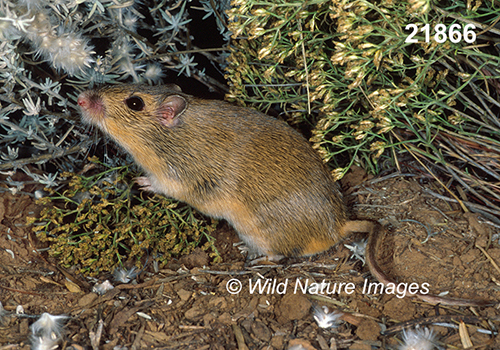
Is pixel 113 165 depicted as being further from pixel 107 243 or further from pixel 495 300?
pixel 495 300

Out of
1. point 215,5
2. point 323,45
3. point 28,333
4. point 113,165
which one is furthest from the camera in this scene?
point 113,165

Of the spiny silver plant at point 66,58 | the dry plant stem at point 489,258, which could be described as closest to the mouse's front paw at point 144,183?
the spiny silver plant at point 66,58

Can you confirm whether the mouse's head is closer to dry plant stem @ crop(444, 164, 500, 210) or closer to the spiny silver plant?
the spiny silver plant

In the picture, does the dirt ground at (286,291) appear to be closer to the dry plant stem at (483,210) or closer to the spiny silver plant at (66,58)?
the dry plant stem at (483,210)

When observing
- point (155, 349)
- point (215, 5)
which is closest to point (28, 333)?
point (155, 349)

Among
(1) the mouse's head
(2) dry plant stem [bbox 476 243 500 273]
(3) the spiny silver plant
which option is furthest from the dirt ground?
(1) the mouse's head

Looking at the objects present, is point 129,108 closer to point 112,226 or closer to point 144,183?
point 144,183
